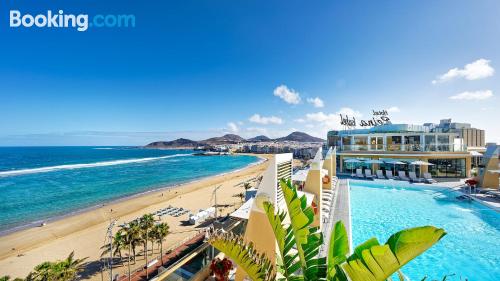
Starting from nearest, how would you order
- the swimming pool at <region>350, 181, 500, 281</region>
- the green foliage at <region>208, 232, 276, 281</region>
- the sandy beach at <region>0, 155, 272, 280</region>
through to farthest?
the green foliage at <region>208, 232, 276, 281</region> → the swimming pool at <region>350, 181, 500, 281</region> → the sandy beach at <region>0, 155, 272, 280</region>

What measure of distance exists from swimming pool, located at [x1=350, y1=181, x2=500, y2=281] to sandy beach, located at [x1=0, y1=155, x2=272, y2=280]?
35.3 feet

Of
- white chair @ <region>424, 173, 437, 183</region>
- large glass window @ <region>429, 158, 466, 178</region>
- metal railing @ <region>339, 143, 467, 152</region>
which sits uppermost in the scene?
metal railing @ <region>339, 143, 467, 152</region>

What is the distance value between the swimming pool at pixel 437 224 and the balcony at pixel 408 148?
5.77 m

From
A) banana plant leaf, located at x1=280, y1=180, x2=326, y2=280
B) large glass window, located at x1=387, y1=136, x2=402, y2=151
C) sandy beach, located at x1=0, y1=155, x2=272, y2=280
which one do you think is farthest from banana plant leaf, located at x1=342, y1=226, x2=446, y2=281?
large glass window, located at x1=387, y1=136, x2=402, y2=151

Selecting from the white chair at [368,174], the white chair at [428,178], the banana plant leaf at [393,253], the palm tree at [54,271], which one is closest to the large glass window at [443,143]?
the white chair at [428,178]

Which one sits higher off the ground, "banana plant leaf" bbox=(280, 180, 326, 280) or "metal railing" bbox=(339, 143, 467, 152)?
"metal railing" bbox=(339, 143, 467, 152)

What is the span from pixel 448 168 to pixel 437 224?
14.6m

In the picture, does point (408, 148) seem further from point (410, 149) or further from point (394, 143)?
point (394, 143)

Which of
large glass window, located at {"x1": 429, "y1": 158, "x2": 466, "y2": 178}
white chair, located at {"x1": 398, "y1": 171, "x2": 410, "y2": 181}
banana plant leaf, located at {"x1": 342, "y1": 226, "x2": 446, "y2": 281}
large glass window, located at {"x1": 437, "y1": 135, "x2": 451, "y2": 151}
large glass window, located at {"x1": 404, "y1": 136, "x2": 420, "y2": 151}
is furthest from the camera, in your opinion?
large glass window, located at {"x1": 404, "y1": 136, "x2": 420, "y2": 151}

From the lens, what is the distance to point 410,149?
74.6 feet

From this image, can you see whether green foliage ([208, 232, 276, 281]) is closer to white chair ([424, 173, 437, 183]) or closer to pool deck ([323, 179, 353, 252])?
pool deck ([323, 179, 353, 252])

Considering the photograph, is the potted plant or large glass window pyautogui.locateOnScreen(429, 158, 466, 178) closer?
the potted plant

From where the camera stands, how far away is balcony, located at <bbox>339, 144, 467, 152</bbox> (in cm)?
2148

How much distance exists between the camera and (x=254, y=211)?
4406mm
